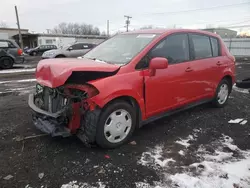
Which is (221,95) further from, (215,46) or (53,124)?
(53,124)

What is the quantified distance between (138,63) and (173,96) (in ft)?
3.33

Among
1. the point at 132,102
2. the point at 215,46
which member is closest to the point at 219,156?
the point at 132,102

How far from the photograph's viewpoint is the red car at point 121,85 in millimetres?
2965

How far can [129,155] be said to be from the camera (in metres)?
3.16

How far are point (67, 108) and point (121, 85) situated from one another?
81 cm

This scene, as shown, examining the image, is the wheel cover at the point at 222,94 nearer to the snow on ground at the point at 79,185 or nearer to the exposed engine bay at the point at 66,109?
the exposed engine bay at the point at 66,109

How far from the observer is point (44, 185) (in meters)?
2.49

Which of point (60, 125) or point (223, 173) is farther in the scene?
point (60, 125)

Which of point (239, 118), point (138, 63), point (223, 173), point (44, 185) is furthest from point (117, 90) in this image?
point (239, 118)

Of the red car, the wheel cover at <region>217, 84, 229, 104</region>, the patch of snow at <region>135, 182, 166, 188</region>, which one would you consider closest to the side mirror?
the red car

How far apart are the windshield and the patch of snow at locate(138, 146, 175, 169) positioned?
1415 mm

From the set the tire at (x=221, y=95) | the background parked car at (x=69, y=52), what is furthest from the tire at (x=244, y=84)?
the background parked car at (x=69, y=52)

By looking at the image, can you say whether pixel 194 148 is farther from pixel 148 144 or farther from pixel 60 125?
pixel 60 125

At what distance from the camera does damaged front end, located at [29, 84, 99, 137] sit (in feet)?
9.66
